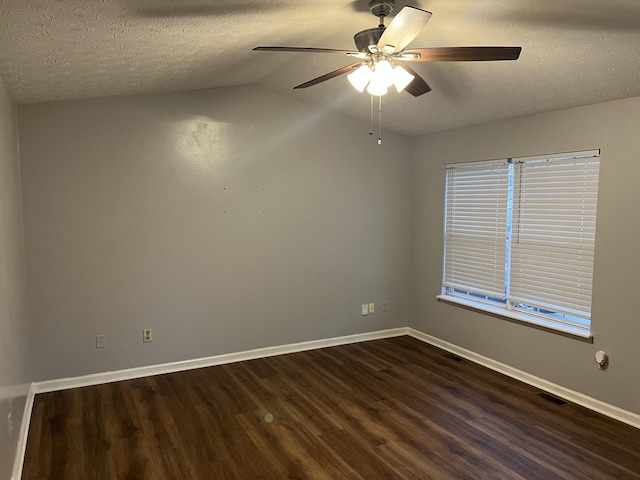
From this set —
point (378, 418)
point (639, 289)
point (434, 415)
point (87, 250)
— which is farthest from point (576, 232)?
point (87, 250)

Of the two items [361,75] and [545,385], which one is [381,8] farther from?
[545,385]

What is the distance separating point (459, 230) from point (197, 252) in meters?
2.60

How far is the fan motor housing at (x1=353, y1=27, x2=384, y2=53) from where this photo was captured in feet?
7.74

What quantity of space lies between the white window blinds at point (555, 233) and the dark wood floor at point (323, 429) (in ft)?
2.65

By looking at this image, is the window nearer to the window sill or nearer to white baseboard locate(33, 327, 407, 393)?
the window sill

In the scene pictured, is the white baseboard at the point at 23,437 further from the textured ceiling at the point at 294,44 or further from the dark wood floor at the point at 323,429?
the textured ceiling at the point at 294,44

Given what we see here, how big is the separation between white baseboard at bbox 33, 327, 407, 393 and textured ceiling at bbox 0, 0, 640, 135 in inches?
89.6

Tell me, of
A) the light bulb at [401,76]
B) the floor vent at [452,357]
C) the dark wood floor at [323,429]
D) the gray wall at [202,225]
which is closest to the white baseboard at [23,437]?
the dark wood floor at [323,429]

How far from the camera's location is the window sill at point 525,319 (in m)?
3.46

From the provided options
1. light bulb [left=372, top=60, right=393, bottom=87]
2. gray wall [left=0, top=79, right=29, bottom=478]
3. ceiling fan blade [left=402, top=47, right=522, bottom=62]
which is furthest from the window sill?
gray wall [left=0, top=79, right=29, bottom=478]

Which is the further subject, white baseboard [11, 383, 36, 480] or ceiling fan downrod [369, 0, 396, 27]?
white baseboard [11, 383, 36, 480]

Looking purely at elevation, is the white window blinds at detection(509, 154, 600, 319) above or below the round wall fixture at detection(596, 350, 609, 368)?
above

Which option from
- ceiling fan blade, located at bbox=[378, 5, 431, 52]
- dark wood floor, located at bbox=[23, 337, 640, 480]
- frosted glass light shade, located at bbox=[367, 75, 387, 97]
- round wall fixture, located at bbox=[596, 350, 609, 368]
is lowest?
dark wood floor, located at bbox=[23, 337, 640, 480]

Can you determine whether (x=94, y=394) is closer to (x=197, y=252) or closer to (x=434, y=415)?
(x=197, y=252)
